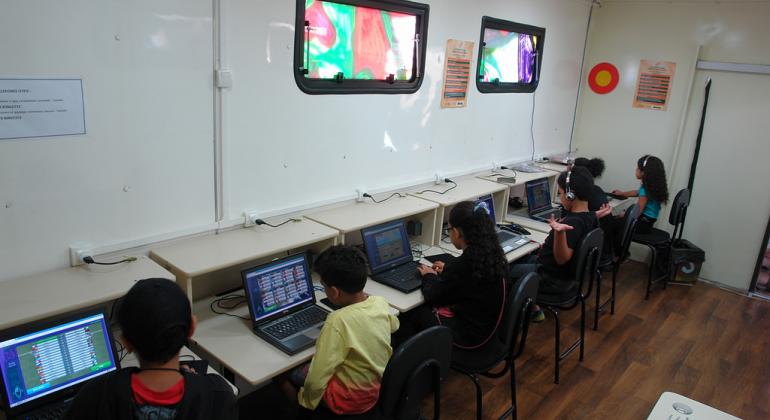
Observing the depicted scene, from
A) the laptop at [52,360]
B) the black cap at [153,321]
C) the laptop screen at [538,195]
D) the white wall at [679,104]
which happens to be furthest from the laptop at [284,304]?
the white wall at [679,104]

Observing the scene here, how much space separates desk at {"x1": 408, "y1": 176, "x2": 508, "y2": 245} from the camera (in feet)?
11.2

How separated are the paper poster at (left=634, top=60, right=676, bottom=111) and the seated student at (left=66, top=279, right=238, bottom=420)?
4895 mm

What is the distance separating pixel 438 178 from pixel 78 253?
2391mm

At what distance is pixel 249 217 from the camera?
2664mm

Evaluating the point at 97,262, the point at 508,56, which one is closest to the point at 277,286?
the point at 97,262

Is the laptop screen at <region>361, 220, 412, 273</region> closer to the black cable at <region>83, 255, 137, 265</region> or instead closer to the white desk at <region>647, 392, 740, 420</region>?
the black cable at <region>83, 255, 137, 265</region>

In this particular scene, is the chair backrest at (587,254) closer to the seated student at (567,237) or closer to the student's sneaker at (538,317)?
the seated student at (567,237)

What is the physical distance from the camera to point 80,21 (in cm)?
192

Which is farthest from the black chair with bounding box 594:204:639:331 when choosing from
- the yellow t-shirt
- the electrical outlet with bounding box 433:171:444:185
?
the yellow t-shirt

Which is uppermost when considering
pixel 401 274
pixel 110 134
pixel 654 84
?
pixel 654 84

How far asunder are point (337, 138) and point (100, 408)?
2.02 meters

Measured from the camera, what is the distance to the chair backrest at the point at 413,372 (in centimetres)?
181

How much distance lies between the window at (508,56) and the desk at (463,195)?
722 millimetres

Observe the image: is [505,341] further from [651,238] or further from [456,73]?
[651,238]
